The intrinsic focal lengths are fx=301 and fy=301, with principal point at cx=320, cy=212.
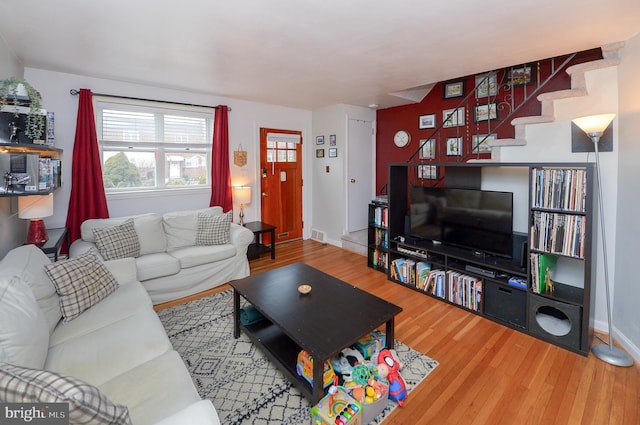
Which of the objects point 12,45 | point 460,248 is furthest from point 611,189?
point 12,45

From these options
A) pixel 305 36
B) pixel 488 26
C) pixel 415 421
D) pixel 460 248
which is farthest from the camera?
pixel 460 248

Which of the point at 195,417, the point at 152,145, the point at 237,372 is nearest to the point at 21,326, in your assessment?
the point at 195,417

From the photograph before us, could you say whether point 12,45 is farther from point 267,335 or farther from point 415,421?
point 415,421

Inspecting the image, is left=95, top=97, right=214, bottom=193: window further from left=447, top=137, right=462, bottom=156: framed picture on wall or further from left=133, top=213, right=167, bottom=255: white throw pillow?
left=447, top=137, right=462, bottom=156: framed picture on wall

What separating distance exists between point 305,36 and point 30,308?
7.94 ft

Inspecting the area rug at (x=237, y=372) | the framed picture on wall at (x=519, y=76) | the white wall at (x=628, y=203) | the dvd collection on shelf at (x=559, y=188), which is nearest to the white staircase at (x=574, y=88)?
the white wall at (x=628, y=203)

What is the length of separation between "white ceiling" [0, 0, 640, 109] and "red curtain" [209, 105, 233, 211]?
0.85 metres

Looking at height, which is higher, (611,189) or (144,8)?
(144,8)

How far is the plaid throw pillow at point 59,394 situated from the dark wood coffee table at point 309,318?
95 centimetres

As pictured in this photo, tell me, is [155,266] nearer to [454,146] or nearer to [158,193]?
[158,193]

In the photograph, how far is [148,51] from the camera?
266 centimetres

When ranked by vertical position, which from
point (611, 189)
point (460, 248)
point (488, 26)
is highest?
point (488, 26)

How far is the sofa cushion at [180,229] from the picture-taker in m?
3.47

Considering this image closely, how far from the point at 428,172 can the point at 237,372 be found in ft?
11.7
